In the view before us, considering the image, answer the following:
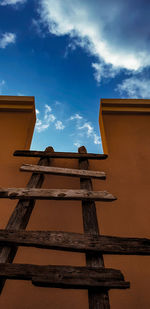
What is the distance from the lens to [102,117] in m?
4.24

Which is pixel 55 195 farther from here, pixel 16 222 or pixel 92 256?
pixel 92 256

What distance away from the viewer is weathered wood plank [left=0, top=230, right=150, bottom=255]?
1351mm

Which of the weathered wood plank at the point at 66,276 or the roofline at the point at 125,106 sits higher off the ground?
the roofline at the point at 125,106

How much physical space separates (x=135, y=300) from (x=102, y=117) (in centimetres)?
349

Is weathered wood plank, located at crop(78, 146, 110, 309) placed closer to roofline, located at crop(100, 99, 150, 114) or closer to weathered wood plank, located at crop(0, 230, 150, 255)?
weathered wood plank, located at crop(0, 230, 150, 255)

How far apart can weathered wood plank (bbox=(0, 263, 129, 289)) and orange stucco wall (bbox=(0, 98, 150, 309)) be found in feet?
3.52

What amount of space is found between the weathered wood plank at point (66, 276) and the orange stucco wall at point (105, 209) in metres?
1.07

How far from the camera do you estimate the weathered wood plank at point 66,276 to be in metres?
1.12

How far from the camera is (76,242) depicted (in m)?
1.38

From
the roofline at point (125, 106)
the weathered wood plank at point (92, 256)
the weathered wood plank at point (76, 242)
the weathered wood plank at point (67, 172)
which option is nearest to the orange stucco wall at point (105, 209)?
the roofline at point (125, 106)

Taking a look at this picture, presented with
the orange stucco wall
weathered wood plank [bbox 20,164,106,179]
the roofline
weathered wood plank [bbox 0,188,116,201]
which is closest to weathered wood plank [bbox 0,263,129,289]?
weathered wood plank [bbox 0,188,116,201]

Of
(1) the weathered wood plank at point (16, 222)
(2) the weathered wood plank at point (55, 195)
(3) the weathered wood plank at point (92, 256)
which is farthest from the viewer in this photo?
(2) the weathered wood plank at point (55, 195)

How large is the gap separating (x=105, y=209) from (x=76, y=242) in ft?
4.38

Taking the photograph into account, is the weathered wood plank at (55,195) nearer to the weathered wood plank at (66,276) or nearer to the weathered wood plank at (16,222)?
the weathered wood plank at (16,222)
